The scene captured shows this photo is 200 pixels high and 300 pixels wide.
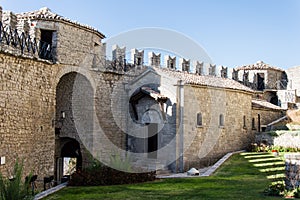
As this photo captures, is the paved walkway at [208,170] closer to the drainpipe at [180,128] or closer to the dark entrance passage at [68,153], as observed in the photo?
the drainpipe at [180,128]

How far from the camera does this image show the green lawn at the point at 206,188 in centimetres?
1297

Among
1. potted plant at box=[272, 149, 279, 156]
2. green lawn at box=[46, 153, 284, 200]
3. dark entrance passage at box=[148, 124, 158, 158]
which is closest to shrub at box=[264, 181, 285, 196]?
green lawn at box=[46, 153, 284, 200]

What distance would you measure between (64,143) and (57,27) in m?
7.40

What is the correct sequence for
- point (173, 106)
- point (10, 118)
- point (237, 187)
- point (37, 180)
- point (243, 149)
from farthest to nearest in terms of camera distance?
point (243, 149)
point (173, 106)
point (37, 180)
point (10, 118)
point (237, 187)

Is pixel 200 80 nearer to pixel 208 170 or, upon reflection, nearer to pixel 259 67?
pixel 208 170

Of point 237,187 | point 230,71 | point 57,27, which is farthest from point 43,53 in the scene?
point 230,71

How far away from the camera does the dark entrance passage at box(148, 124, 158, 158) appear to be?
2216 centimetres

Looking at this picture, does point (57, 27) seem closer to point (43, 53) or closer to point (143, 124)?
point (43, 53)

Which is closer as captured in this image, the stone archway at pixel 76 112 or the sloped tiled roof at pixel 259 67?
the stone archway at pixel 76 112

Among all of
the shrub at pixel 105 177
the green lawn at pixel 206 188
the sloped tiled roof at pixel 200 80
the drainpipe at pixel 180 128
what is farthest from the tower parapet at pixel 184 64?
the shrub at pixel 105 177

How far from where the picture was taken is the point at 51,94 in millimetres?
18656

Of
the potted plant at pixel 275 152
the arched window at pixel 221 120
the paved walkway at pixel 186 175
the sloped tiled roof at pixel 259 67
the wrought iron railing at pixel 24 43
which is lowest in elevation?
the paved walkway at pixel 186 175

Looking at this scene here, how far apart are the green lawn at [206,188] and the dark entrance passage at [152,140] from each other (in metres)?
4.28

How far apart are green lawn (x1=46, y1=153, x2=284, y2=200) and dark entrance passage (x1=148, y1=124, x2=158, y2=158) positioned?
14.1 ft
